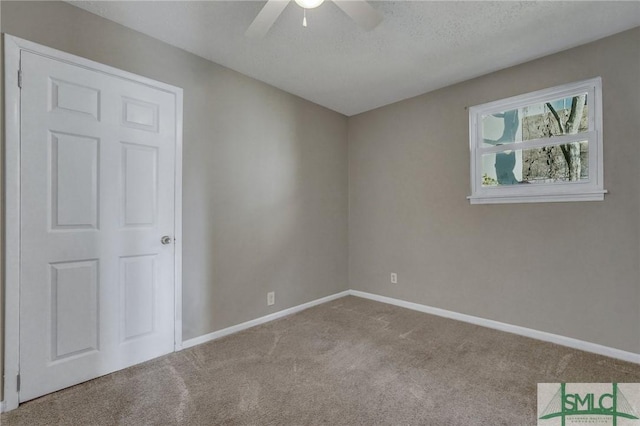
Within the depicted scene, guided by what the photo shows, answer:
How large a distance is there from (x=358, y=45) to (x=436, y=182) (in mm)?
1669

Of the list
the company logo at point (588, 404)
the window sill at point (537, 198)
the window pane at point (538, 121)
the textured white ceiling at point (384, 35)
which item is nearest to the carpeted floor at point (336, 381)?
the company logo at point (588, 404)

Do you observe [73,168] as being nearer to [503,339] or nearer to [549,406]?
[549,406]

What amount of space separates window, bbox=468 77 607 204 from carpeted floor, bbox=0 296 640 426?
133 centimetres

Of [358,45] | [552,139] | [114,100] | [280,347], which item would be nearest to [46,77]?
[114,100]

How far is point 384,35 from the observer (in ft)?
7.38

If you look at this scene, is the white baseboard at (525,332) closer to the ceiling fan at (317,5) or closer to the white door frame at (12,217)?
the ceiling fan at (317,5)

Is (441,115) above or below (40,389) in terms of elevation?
above

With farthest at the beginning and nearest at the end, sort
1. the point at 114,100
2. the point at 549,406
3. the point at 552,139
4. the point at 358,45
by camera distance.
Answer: the point at 552,139 < the point at 358,45 < the point at 114,100 < the point at 549,406

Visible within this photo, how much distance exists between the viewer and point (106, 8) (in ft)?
6.38

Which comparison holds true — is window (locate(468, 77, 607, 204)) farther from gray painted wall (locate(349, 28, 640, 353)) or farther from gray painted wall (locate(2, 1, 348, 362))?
gray painted wall (locate(2, 1, 348, 362))

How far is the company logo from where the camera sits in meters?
1.59

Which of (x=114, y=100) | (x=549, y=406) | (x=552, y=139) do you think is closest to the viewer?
(x=549, y=406)

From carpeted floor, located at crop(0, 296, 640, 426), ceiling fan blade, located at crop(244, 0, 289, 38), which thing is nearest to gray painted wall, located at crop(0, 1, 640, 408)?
carpeted floor, located at crop(0, 296, 640, 426)

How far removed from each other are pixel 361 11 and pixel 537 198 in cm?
222
